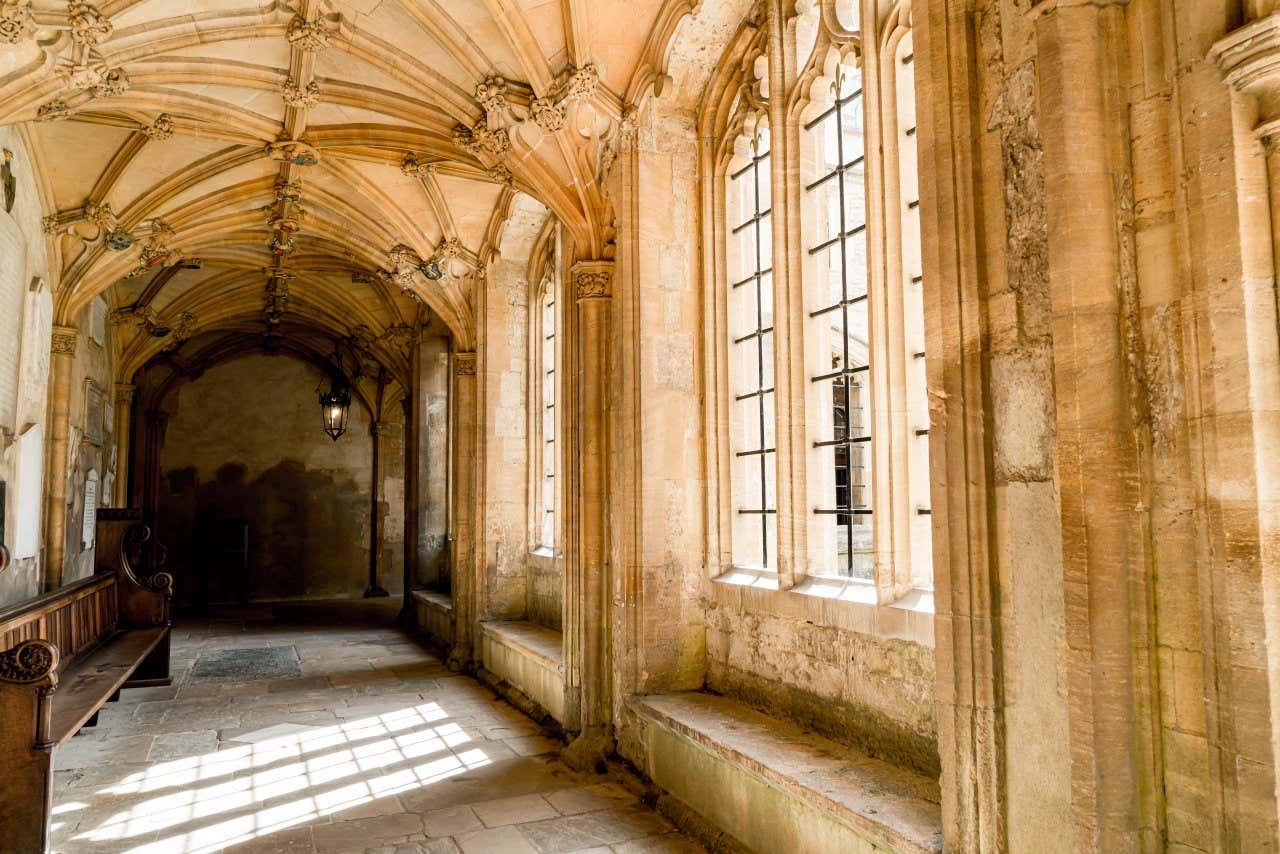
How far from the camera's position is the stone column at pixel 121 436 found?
12609 millimetres

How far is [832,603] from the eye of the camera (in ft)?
12.6

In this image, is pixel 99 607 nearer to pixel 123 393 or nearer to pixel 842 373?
pixel 842 373

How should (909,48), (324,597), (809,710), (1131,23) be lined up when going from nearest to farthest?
1. (1131,23)
2. (909,48)
3. (809,710)
4. (324,597)

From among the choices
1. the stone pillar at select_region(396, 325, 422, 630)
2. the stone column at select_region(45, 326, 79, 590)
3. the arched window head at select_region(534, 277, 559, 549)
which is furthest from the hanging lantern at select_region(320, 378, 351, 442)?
the arched window head at select_region(534, 277, 559, 549)

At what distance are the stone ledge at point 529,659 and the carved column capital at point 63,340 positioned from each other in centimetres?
482

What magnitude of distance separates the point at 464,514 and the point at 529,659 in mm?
2608

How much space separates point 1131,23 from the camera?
7.22ft

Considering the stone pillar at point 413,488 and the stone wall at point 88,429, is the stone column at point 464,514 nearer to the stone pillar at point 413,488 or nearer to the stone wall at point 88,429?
the stone pillar at point 413,488

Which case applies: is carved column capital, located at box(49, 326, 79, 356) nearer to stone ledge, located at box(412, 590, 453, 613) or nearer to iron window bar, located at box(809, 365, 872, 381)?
stone ledge, located at box(412, 590, 453, 613)

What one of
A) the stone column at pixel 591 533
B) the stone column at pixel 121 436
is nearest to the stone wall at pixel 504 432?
the stone column at pixel 591 533

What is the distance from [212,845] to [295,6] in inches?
187

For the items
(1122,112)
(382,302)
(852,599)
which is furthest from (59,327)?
(1122,112)

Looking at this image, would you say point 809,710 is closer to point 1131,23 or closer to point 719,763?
point 719,763

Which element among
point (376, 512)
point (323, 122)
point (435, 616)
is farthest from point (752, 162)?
point (376, 512)
